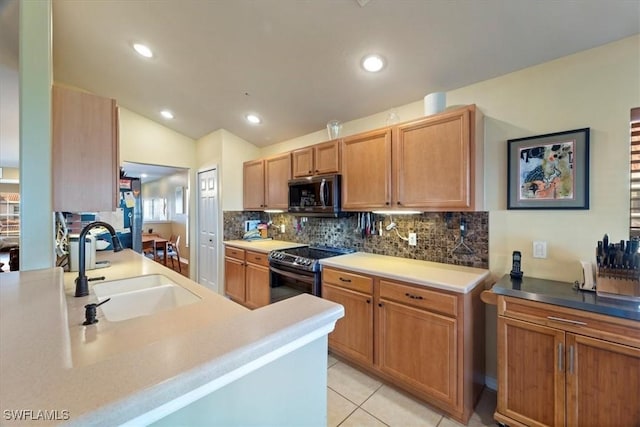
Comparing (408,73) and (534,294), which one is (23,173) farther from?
(534,294)

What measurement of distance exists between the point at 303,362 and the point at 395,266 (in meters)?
1.62

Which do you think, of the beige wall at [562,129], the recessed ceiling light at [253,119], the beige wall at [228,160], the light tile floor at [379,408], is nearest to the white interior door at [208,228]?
the beige wall at [228,160]

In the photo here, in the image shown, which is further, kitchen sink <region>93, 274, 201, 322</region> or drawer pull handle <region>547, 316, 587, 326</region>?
kitchen sink <region>93, 274, 201, 322</region>

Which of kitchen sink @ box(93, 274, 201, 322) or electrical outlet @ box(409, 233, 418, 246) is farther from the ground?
electrical outlet @ box(409, 233, 418, 246)

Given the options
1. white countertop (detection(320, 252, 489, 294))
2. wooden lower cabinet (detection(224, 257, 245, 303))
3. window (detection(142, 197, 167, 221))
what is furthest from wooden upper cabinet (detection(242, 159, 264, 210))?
window (detection(142, 197, 167, 221))

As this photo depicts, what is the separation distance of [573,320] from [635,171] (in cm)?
98

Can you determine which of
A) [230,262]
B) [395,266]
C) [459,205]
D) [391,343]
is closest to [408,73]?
[459,205]

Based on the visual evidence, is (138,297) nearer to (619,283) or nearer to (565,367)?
(565,367)

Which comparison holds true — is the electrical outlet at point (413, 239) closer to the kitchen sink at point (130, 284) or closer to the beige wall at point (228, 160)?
the kitchen sink at point (130, 284)

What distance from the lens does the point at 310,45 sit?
214cm

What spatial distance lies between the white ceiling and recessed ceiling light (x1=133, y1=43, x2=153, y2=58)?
0.07m

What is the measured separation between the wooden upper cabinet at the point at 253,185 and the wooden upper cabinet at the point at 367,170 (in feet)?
5.03

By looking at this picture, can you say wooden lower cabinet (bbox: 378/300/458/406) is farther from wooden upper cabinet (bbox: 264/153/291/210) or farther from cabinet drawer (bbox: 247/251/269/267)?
wooden upper cabinet (bbox: 264/153/291/210)

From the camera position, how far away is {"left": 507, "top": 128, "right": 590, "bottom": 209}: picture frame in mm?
1769
